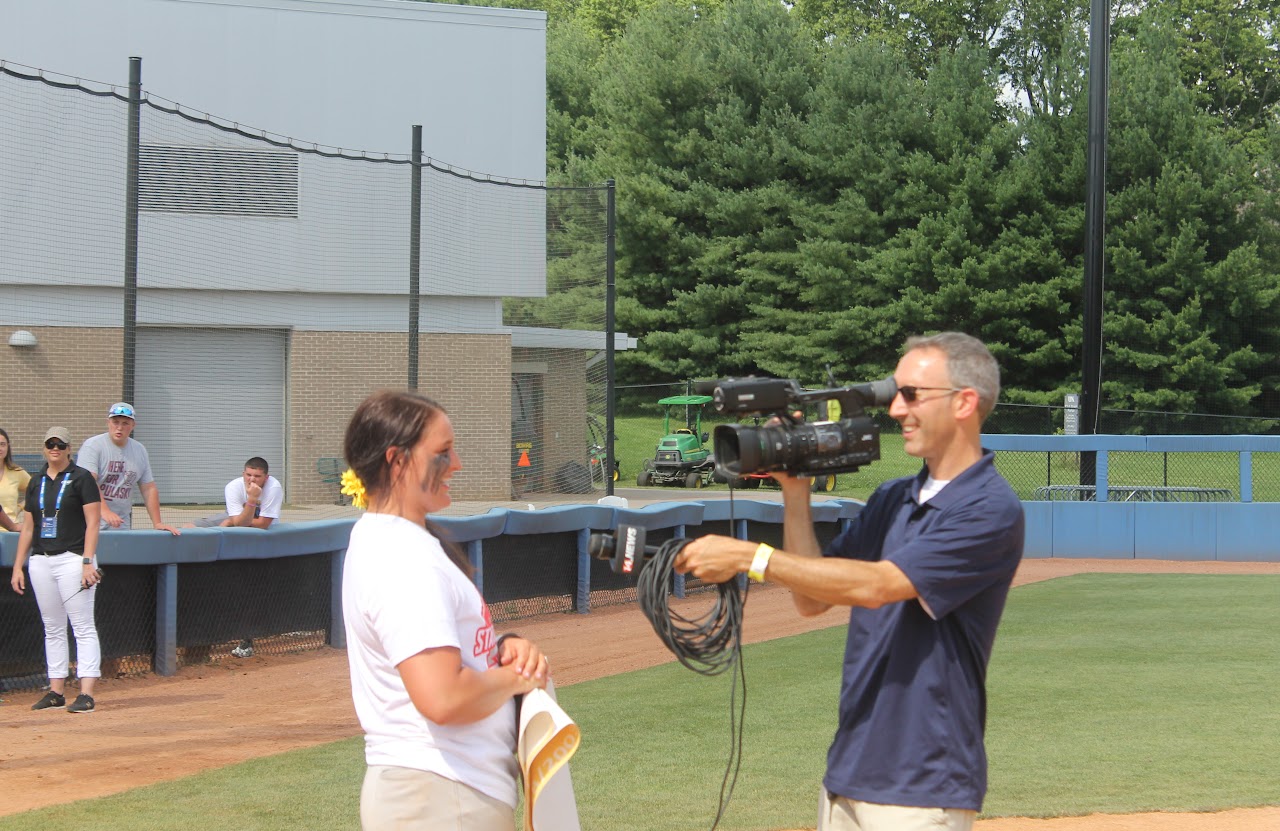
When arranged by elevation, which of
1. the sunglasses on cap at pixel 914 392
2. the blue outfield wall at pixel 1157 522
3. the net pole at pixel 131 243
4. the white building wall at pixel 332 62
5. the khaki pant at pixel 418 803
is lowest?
the blue outfield wall at pixel 1157 522

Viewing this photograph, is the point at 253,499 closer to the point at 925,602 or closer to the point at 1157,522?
the point at 925,602

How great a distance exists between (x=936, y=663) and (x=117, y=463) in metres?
8.29

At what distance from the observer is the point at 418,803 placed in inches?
108

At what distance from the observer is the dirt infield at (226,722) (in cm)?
650

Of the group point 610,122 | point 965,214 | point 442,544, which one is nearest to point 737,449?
point 442,544

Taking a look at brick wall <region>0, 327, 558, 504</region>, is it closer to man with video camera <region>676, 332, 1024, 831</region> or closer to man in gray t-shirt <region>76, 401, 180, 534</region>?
man in gray t-shirt <region>76, 401, 180, 534</region>

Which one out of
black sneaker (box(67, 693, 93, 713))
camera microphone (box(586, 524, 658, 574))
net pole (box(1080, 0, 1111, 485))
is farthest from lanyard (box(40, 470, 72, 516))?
net pole (box(1080, 0, 1111, 485))

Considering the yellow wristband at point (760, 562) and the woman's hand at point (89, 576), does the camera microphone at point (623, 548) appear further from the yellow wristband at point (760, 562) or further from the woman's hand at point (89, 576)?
the woman's hand at point (89, 576)

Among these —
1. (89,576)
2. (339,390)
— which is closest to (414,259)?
(89,576)

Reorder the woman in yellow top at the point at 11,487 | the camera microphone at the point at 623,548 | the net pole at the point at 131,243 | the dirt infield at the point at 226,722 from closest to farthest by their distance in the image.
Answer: the camera microphone at the point at 623,548
the dirt infield at the point at 226,722
the woman in yellow top at the point at 11,487
the net pole at the point at 131,243

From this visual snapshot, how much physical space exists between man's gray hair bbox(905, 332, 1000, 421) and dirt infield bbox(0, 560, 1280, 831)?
3598 millimetres

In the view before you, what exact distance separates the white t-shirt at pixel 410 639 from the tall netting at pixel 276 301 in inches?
638

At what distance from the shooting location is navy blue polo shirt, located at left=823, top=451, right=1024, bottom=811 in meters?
2.99

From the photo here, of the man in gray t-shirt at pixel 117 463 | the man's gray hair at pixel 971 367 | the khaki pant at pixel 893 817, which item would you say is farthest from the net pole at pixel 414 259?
the khaki pant at pixel 893 817
